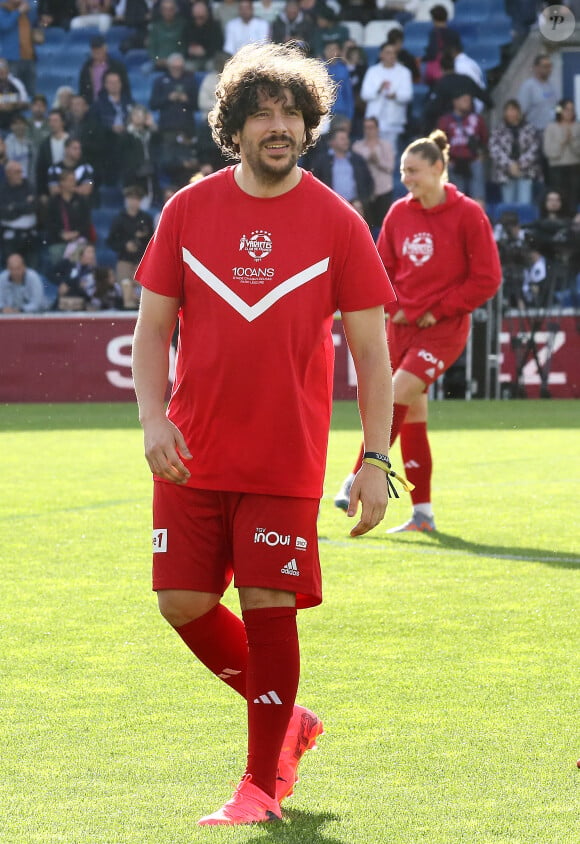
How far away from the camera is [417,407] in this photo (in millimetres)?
8469

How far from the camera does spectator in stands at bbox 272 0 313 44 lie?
845 inches

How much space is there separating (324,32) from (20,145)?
485 cm

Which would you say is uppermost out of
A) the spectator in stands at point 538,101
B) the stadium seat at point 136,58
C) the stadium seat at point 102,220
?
the stadium seat at point 136,58

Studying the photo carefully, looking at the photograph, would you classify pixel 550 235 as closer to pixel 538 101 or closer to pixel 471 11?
pixel 538 101

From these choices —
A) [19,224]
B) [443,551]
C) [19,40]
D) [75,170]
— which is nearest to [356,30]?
[75,170]

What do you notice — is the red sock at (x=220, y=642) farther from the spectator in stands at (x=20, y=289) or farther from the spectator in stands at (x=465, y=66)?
the spectator in stands at (x=465, y=66)

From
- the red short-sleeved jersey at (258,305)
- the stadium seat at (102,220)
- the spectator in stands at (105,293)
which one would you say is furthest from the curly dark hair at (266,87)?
the stadium seat at (102,220)

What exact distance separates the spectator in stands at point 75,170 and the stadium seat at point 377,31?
482 centimetres

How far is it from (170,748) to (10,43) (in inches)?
801

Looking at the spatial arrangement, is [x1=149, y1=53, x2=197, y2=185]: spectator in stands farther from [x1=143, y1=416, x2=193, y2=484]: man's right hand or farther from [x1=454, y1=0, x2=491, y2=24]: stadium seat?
[x1=143, y1=416, x2=193, y2=484]: man's right hand

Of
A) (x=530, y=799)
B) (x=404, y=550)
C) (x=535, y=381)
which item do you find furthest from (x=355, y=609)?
(x=535, y=381)

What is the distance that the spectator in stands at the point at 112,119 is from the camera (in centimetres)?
2098

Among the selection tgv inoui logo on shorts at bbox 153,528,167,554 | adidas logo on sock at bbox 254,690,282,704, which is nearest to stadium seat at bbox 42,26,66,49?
tgv inoui logo on shorts at bbox 153,528,167,554

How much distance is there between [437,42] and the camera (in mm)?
21578
